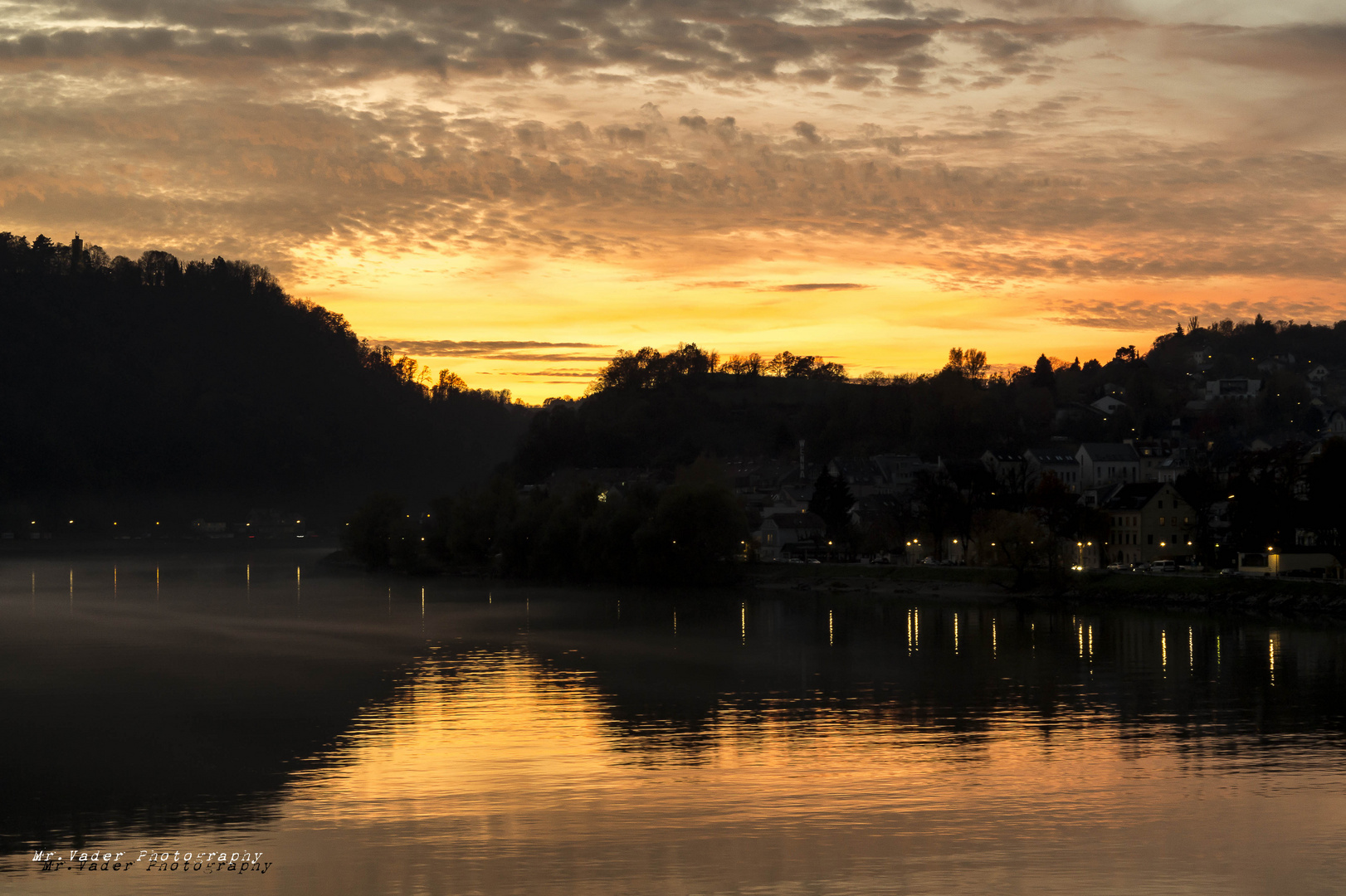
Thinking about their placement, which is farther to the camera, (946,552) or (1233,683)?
(946,552)

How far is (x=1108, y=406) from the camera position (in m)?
192

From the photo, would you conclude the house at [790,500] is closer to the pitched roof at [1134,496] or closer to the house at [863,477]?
the house at [863,477]

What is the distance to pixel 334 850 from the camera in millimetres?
19844

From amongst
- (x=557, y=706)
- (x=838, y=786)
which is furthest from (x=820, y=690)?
(x=838, y=786)

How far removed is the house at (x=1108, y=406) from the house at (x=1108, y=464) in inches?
1863

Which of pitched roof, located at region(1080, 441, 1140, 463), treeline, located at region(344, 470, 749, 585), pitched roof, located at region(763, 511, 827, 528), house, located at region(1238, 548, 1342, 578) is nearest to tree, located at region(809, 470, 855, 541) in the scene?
pitched roof, located at region(763, 511, 827, 528)

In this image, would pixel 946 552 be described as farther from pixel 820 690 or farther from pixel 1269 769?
pixel 1269 769

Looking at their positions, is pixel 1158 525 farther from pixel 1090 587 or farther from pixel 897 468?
pixel 897 468

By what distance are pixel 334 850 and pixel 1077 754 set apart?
609 inches

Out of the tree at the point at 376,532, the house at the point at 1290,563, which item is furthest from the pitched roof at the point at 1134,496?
the tree at the point at 376,532

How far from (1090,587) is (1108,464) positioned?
72871mm

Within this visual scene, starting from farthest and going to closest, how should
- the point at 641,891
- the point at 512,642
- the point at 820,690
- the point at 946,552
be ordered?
the point at 946,552 → the point at 512,642 → the point at 820,690 → the point at 641,891

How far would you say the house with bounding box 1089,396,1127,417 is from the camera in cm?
18888

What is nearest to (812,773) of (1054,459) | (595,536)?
(595,536)
